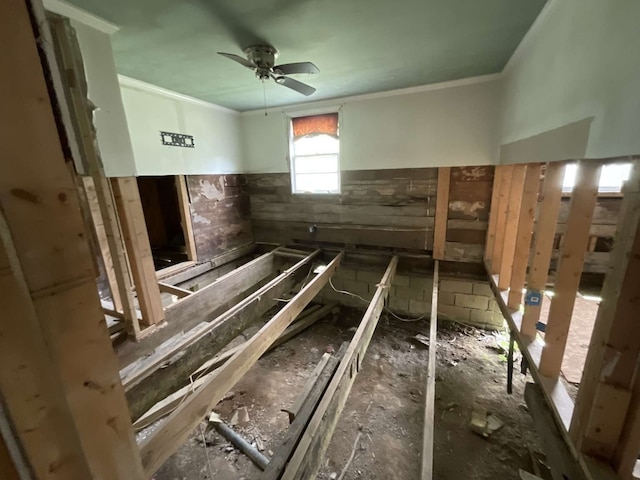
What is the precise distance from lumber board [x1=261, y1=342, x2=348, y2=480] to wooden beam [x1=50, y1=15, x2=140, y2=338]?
1549mm

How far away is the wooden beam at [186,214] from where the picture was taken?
3.44m

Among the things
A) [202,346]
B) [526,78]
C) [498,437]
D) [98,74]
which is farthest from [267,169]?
[498,437]

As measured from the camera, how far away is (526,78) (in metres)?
2.12

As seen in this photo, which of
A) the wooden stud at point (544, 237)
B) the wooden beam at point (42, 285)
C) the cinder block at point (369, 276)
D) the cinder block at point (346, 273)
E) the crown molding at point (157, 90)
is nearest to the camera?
the wooden beam at point (42, 285)

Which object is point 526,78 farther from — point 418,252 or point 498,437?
point 498,437

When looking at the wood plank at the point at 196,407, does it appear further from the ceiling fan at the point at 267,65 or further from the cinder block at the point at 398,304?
the cinder block at the point at 398,304

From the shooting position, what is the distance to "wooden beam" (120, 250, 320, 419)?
1552 mm

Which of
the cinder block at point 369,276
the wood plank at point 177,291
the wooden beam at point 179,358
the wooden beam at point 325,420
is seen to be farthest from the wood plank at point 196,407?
the cinder block at point 369,276

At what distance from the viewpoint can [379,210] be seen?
3707 mm

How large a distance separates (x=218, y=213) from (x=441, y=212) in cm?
312

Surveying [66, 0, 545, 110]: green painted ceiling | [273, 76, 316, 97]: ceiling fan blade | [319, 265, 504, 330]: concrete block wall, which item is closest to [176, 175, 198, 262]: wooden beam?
[66, 0, 545, 110]: green painted ceiling

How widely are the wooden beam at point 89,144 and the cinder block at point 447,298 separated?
3446mm

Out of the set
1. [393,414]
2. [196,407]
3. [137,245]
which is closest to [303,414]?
[196,407]

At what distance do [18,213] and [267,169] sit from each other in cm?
394
